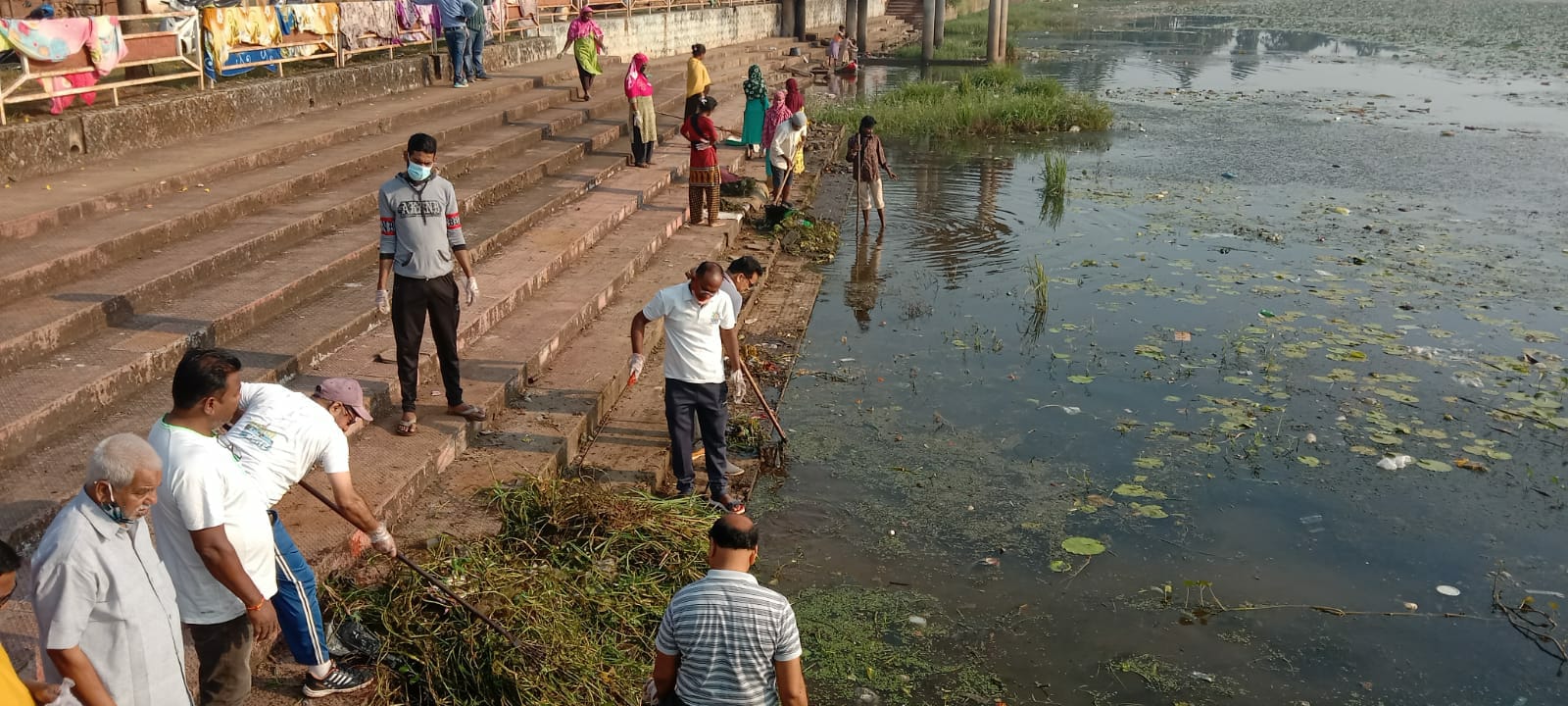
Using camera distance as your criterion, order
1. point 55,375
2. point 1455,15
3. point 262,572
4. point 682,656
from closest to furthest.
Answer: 1. point 682,656
2. point 262,572
3. point 55,375
4. point 1455,15

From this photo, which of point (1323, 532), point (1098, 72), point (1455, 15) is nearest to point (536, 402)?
point (1323, 532)

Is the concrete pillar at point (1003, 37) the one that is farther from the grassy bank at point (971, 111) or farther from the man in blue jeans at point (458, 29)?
the man in blue jeans at point (458, 29)

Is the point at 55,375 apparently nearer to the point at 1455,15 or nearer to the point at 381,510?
the point at 381,510

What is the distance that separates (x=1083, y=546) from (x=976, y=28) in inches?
1760

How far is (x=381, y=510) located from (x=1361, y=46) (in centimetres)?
4898

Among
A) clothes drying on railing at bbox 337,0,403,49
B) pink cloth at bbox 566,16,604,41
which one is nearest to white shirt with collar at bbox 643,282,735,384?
clothes drying on railing at bbox 337,0,403,49

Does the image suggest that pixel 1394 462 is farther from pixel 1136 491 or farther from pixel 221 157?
pixel 221 157

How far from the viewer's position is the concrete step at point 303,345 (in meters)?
5.27

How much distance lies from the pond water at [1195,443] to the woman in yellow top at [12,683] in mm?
3365

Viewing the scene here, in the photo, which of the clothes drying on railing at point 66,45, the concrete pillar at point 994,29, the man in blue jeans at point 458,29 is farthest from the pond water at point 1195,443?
the concrete pillar at point 994,29

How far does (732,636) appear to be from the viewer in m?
3.43

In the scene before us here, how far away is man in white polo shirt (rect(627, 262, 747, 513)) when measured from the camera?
6.38m

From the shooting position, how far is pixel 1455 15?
62.5 m

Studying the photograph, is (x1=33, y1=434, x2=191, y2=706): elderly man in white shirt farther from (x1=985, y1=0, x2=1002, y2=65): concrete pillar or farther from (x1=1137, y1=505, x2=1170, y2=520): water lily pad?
(x1=985, y1=0, x2=1002, y2=65): concrete pillar
